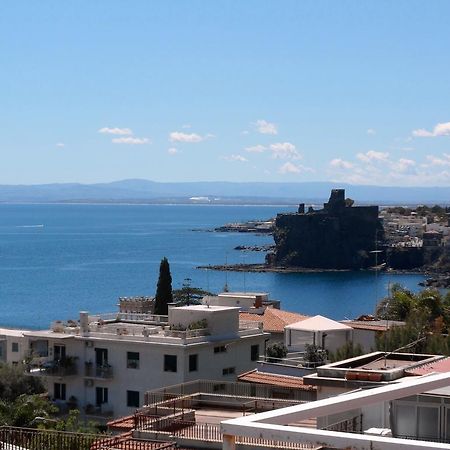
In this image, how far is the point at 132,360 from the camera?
105 ft

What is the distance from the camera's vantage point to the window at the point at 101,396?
3252 centimetres

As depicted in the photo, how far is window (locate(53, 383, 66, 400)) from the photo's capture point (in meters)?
33.5

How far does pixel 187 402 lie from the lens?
18.5 meters

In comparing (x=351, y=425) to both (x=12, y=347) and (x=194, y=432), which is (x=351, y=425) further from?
(x=12, y=347)

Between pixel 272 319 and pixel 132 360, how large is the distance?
1136 cm

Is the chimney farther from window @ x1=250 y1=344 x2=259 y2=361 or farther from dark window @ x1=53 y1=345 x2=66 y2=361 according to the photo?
window @ x1=250 y1=344 x2=259 y2=361

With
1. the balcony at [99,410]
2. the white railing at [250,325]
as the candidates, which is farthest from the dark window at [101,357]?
the white railing at [250,325]

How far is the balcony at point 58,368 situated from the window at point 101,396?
43.3 inches

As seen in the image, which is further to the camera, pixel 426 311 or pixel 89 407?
pixel 426 311

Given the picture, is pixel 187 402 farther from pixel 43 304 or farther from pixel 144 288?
pixel 144 288

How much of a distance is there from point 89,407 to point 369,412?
66.6 ft

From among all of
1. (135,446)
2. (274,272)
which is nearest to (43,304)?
(274,272)

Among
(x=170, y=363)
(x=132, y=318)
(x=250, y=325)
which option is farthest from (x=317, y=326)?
(x=132, y=318)

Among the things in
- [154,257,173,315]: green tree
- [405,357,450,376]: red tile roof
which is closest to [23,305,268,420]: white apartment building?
[154,257,173,315]: green tree
